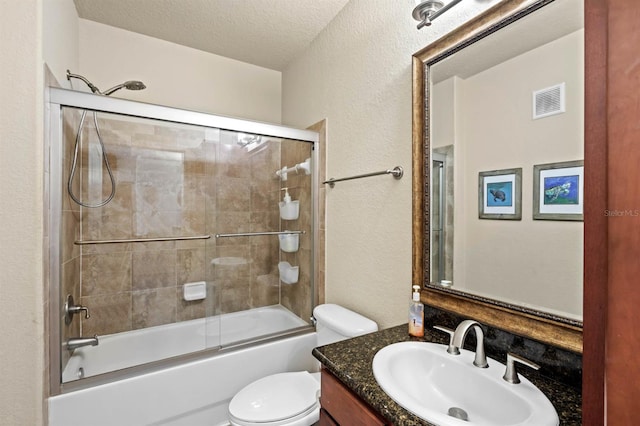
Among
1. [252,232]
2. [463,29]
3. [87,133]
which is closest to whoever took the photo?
[463,29]

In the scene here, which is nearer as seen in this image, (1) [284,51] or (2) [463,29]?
(2) [463,29]

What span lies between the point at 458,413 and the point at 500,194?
27.8 inches

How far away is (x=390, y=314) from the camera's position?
4.85 ft

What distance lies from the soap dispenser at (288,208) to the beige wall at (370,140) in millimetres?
315

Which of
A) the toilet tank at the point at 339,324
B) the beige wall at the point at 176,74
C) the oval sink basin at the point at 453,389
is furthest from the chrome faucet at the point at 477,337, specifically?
the beige wall at the point at 176,74

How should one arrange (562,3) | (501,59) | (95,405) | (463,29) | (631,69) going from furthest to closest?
Result: 1. (95,405)
2. (463,29)
3. (501,59)
4. (562,3)
5. (631,69)

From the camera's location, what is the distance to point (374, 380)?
0.86 metres

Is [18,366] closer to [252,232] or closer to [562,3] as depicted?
[252,232]

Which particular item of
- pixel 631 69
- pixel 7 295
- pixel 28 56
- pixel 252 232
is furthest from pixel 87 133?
pixel 631 69

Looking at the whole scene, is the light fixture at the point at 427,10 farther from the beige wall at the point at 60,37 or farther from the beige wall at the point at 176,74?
the beige wall at the point at 176,74

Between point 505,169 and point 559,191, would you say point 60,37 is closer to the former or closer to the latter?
point 505,169

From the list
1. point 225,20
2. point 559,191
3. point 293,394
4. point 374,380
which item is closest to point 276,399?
point 293,394

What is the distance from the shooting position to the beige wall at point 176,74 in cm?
207

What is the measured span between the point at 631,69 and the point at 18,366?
194 cm
